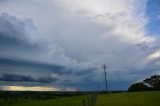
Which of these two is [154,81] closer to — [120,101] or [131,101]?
[131,101]

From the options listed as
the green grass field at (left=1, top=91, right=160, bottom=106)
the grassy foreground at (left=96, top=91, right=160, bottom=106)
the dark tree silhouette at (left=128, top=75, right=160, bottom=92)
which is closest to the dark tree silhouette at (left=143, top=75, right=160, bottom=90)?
the dark tree silhouette at (left=128, top=75, right=160, bottom=92)

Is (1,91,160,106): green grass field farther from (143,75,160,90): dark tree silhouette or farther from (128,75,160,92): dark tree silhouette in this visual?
(143,75,160,90): dark tree silhouette

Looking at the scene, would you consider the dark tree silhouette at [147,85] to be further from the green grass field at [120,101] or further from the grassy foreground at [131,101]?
the grassy foreground at [131,101]

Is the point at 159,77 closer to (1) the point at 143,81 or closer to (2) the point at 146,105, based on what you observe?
(1) the point at 143,81

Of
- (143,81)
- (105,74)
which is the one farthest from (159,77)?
(105,74)

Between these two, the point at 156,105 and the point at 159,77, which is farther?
the point at 159,77

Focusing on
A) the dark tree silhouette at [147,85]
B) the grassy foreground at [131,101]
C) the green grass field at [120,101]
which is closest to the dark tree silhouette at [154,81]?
the dark tree silhouette at [147,85]

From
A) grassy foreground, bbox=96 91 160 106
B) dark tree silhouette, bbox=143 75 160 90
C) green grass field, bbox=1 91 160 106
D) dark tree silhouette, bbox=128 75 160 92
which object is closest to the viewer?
grassy foreground, bbox=96 91 160 106

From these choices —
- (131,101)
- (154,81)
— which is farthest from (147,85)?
(131,101)

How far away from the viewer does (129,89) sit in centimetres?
12338

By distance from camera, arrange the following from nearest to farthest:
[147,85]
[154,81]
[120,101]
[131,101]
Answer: [131,101]
[120,101]
[147,85]
[154,81]

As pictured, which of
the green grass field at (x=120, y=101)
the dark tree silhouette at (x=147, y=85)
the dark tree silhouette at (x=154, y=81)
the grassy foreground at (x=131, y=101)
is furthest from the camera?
the dark tree silhouette at (x=154, y=81)

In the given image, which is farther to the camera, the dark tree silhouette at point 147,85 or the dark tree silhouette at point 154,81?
the dark tree silhouette at point 154,81

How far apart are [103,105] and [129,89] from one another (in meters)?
71.9
